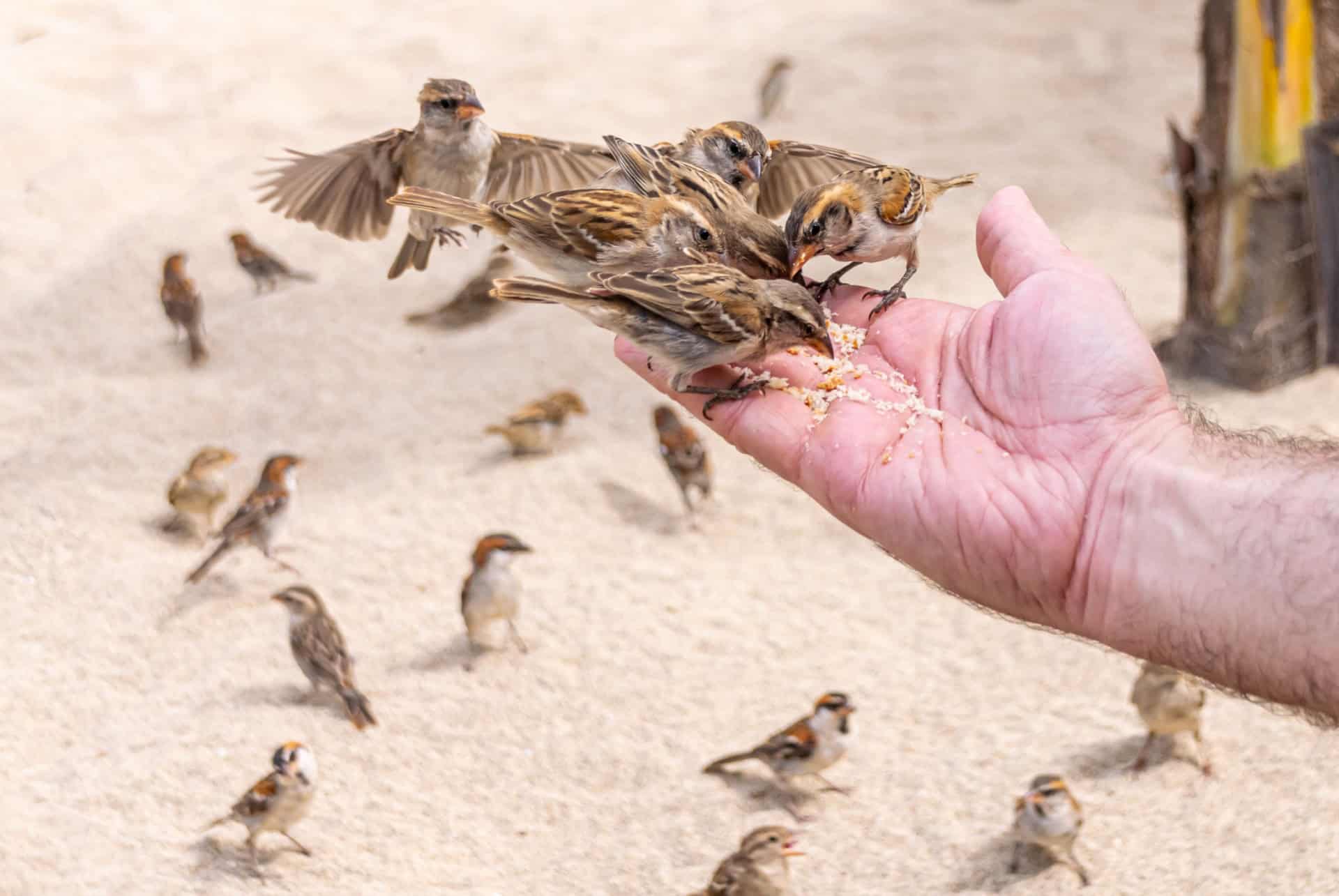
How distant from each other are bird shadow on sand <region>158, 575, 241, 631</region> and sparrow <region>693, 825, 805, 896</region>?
10.6ft

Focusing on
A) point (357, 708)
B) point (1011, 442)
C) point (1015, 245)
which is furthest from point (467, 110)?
point (357, 708)

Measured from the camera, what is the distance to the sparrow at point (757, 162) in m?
5.28

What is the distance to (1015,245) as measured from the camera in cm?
471

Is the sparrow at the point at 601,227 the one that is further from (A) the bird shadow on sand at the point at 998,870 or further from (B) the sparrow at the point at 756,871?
(A) the bird shadow on sand at the point at 998,870

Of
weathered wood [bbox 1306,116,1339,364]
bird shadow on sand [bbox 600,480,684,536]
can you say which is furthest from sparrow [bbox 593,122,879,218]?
weathered wood [bbox 1306,116,1339,364]

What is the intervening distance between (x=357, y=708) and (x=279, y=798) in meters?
1.01

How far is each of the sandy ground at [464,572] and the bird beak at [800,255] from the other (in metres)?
2.57

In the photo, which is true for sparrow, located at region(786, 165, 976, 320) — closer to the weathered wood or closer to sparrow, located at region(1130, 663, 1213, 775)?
sparrow, located at region(1130, 663, 1213, 775)

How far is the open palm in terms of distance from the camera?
4141 mm

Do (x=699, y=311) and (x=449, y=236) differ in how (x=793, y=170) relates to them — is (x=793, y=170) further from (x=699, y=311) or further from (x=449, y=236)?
(x=699, y=311)

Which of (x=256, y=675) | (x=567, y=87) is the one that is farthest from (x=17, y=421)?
(x=567, y=87)

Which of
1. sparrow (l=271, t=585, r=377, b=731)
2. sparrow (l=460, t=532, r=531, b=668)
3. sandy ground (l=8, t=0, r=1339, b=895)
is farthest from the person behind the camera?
sparrow (l=460, t=532, r=531, b=668)

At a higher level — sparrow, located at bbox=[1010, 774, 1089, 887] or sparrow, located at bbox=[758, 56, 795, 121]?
sparrow, located at bbox=[758, 56, 795, 121]

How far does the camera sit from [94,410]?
9.33 m
